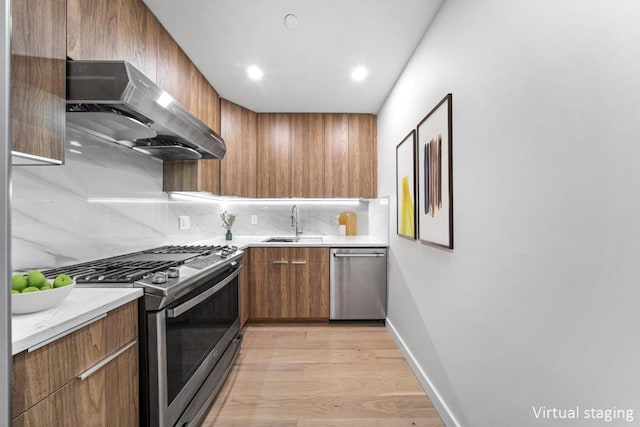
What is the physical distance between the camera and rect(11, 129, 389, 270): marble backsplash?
1.35 m

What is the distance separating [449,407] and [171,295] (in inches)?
62.2

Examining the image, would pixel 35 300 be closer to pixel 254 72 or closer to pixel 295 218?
pixel 254 72

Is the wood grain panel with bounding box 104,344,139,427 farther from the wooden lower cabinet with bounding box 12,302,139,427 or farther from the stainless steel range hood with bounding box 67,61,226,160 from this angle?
the stainless steel range hood with bounding box 67,61,226,160

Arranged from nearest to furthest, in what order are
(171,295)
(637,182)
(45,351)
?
(637,182), (45,351), (171,295)

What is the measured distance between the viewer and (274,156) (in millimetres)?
3549

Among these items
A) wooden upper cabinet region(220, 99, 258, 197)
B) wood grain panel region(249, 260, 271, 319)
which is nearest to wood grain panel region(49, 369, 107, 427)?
wood grain panel region(249, 260, 271, 319)

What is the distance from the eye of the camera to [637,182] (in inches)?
26.6

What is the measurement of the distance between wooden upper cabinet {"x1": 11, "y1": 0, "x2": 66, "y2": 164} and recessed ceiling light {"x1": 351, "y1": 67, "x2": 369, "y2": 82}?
1.95 m

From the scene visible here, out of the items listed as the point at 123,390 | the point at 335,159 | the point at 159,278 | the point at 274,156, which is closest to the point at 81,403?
the point at 123,390

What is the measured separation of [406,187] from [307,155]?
151 cm

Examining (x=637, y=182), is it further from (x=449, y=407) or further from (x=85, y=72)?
(x=85, y=72)

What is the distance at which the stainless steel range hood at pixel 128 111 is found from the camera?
3.93 feet

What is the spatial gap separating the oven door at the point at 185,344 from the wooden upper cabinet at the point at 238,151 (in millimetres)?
1344

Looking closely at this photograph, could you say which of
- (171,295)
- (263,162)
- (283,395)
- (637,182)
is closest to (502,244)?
(637,182)
